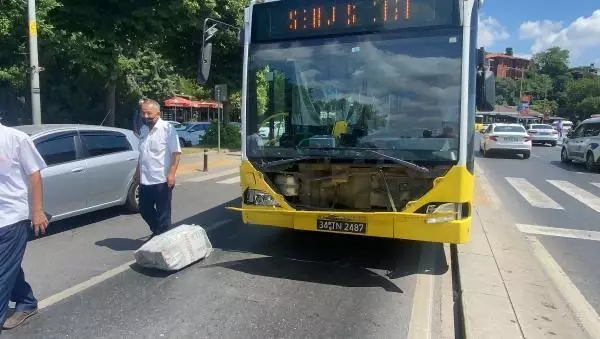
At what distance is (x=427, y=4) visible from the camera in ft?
17.2

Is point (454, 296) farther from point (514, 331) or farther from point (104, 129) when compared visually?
point (104, 129)

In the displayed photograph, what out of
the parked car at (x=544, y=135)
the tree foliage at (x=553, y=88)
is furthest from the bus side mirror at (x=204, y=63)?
the tree foliage at (x=553, y=88)

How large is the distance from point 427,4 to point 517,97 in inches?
4965

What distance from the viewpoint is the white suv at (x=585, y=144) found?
17031 millimetres

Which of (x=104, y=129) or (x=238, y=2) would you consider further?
(x=238, y=2)

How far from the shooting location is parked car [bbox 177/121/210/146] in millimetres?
26984

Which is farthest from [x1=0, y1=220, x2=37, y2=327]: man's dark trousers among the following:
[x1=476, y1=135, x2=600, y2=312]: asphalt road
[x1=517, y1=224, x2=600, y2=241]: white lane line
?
[x1=517, y1=224, x2=600, y2=241]: white lane line

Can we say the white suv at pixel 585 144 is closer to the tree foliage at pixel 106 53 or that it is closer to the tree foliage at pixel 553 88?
the tree foliage at pixel 106 53

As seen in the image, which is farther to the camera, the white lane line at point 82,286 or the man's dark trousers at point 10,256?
the white lane line at point 82,286

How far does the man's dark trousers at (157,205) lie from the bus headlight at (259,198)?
0.93 meters

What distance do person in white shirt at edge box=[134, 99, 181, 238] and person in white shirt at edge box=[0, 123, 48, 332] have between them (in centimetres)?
201

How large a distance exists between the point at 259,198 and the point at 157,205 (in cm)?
121

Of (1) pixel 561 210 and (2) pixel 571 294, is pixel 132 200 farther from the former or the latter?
(1) pixel 561 210

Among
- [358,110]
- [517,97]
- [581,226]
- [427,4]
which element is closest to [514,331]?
[358,110]
